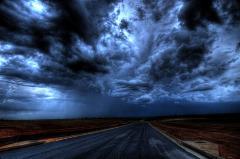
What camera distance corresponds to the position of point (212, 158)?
41.0 feet

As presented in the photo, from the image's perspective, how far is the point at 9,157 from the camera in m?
13.0

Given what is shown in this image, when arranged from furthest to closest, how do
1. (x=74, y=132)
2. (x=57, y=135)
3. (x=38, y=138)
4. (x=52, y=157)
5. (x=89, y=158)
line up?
1. (x=74, y=132)
2. (x=57, y=135)
3. (x=38, y=138)
4. (x=52, y=157)
5. (x=89, y=158)

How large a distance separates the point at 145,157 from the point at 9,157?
788 cm

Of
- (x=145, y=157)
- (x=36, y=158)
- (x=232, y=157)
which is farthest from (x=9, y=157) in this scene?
(x=232, y=157)

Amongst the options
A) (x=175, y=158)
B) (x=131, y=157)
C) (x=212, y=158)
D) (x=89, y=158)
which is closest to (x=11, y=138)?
(x=89, y=158)

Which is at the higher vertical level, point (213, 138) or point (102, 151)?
point (213, 138)

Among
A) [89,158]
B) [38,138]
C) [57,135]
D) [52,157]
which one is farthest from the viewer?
[57,135]

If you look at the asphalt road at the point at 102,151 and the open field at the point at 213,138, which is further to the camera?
the open field at the point at 213,138

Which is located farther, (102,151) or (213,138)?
(213,138)

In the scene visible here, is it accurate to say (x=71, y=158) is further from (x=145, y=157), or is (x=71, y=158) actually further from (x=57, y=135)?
(x=57, y=135)

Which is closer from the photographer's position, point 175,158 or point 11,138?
point 175,158

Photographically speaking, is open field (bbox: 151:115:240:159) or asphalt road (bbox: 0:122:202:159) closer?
asphalt road (bbox: 0:122:202:159)

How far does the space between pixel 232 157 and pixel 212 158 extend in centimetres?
160

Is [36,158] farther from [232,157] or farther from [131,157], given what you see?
[232,157]
